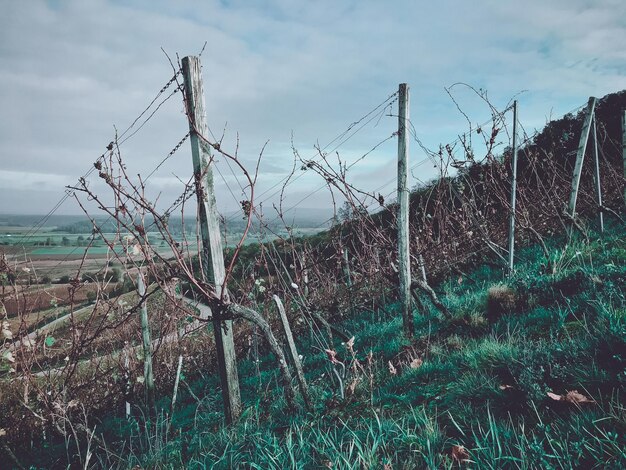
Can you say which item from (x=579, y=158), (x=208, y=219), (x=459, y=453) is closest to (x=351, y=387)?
(x=459, y=453)

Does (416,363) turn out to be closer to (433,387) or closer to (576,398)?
(433,387)

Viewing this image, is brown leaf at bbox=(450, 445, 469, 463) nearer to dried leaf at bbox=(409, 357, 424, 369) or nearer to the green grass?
the green grass

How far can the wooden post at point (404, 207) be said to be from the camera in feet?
13.9

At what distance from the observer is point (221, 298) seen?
2926 mm

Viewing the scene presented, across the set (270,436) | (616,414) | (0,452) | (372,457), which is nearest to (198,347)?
(0,452)

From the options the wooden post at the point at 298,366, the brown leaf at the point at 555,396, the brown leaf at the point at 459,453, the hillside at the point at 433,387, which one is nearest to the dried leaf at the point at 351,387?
the hillside at the point at 433,387

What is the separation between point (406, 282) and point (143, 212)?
3.09m

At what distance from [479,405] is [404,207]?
256 centimetres

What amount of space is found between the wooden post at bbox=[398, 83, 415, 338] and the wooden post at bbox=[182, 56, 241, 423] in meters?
2.19

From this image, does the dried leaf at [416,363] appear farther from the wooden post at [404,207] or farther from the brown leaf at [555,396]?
the brown leaf at [555,396]

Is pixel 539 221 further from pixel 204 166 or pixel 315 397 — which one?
pixel 204 166

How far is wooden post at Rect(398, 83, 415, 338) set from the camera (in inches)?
166

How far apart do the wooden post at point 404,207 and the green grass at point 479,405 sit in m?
0.33

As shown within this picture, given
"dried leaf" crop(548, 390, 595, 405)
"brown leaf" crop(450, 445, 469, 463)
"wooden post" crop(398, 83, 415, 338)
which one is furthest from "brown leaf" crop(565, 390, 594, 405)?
"wooden post" crop(398, 83, 415, 338)
